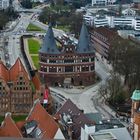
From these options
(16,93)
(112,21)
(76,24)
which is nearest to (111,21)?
(112,21)

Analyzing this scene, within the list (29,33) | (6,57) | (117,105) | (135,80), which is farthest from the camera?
(29,33)

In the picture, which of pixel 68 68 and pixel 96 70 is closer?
pixel 68 68

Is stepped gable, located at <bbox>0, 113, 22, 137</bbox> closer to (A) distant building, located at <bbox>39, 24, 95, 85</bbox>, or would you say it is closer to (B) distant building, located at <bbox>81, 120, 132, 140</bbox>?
(B) distant building, located at <bbox>81, 120, 132, 140</bbox>

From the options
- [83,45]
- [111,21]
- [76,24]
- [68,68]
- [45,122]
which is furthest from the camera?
[111,21]

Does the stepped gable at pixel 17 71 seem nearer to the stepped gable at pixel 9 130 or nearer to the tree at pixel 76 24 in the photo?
the stepped gable at pixel 9 130

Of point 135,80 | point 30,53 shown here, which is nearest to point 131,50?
point 135,80

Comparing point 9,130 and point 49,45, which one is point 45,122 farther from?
point 49,45

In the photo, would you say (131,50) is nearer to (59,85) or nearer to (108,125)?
(59,85)
